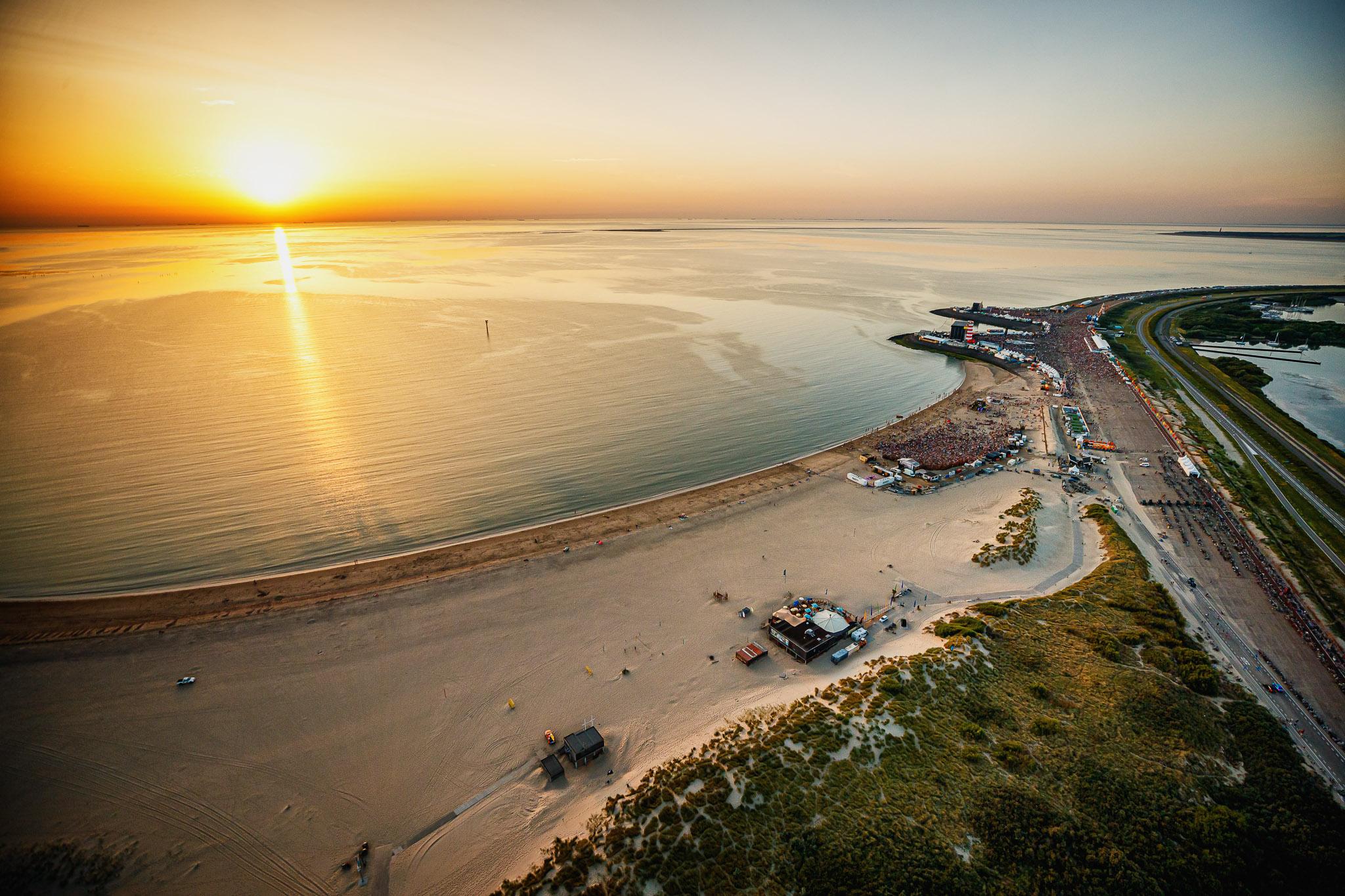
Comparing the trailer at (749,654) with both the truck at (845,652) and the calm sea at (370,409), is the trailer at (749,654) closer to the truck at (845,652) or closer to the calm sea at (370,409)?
the truck at (845,652)

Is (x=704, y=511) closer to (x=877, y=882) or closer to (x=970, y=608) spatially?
(x=970, y=608)

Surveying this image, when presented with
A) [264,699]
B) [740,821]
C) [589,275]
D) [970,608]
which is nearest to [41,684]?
[264,699]

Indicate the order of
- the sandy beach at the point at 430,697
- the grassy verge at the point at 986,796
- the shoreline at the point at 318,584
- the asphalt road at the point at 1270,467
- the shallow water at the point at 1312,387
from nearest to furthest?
the grassy verge at the point at 986,796 → the sandy beach at the point at 430,697 → the shoreline at the point at 318,584 → the asphalt road at the point at 1270,467 → the shallow water at the point at 1312,387

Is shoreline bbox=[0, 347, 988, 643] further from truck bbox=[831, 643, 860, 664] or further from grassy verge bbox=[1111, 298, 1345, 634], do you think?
grassy verge bbox=[1111, 298, 1345, 634]

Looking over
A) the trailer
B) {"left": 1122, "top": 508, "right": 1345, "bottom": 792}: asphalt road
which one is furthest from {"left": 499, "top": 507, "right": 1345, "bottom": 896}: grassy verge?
the trailer

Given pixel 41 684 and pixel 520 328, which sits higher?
pixel 520 328

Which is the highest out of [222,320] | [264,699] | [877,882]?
[222,320]

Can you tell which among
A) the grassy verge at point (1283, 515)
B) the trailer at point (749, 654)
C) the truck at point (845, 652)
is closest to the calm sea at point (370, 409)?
the trailer at point (749, 654)
